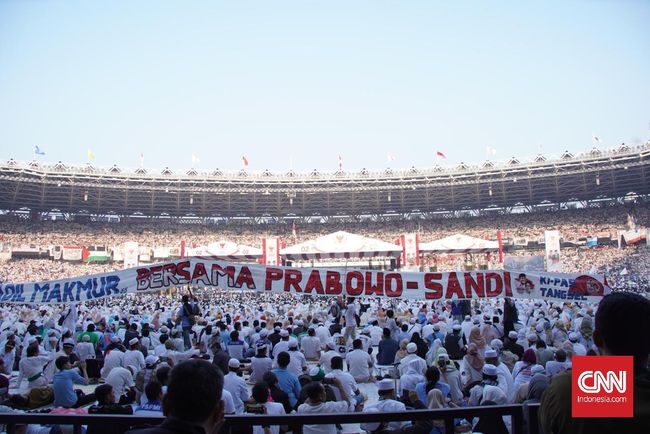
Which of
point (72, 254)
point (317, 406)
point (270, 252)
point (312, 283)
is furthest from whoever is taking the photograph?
point (72, 254)

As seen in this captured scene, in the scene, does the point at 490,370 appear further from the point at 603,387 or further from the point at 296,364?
the point at 603,387

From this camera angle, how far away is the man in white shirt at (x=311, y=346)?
12.7 m

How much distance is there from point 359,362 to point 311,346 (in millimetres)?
2504

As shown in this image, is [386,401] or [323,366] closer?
[386,401]

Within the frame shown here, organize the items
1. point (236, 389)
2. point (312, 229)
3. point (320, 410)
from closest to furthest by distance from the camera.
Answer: point (320, 410) → point (236, 389) → point (312, 229)

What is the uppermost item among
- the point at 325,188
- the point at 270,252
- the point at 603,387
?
the point at 325,188

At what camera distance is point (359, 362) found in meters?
10.5

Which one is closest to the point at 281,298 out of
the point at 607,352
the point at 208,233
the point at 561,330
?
the point at 561,330

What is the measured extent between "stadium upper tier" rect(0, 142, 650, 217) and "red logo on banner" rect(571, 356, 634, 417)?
51.3 m

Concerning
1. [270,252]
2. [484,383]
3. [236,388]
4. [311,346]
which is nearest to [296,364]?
[236,388]

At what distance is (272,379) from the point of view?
7.23 m

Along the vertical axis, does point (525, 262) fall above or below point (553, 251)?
below

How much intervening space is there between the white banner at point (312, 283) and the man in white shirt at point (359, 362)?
1.14 m

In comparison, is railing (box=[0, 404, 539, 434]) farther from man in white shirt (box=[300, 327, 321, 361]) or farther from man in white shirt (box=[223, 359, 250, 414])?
man in white shirt (box=[300, 327, 321, 361])
